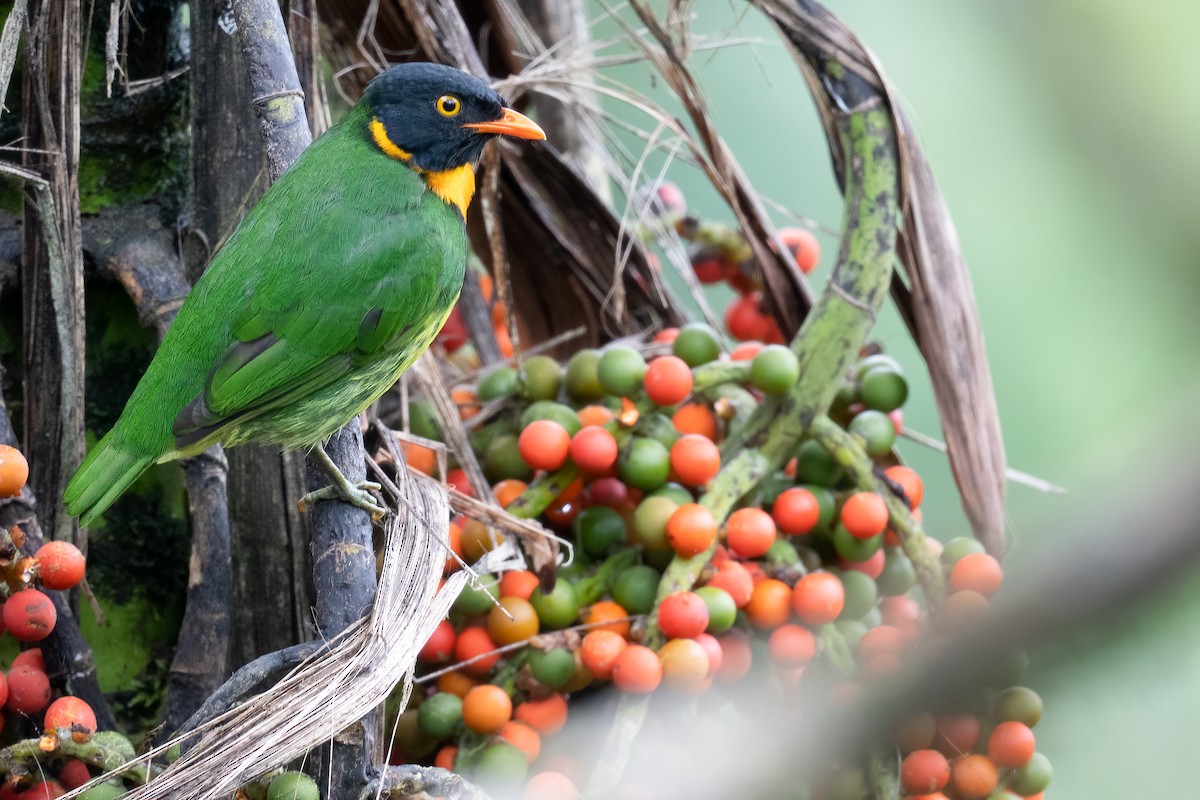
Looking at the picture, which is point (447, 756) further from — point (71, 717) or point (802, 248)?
point (802, 248)

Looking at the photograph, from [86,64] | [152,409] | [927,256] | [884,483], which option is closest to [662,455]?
[884,483]

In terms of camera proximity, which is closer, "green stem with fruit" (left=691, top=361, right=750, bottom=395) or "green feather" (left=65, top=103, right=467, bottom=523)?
"green feather" (left=65, top=103, right=467, bottom=523)

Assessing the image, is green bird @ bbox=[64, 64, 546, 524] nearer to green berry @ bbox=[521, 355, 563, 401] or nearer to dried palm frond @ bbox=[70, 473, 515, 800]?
dried palm frond @ bbox=[70, 473, 515, 800]

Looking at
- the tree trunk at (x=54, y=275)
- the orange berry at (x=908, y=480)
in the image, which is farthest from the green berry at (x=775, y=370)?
the tree trunk at (x=54, y=275)

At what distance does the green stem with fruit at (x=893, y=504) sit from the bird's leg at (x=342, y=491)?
85 cm

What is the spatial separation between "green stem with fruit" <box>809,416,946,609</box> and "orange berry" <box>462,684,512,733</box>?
30.3 inches

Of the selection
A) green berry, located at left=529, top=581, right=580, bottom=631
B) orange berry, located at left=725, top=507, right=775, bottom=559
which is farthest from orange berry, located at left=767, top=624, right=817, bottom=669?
green berry, located at left=529, top=581, right=580, bottom=631

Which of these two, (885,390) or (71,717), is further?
(885,390)

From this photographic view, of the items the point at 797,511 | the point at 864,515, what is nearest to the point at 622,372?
the point at 797,511

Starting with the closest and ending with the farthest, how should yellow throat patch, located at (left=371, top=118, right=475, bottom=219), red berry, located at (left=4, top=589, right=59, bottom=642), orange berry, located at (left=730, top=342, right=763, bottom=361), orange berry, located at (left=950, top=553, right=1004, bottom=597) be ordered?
red berry, located at (left=4, top=589, right=59, bottom=642) < orange berry, located at (left=950, top=553, right=1004, bottom=597) < yellow throat patch, located at (left=371, top=118, right=475, bottom=219) < orange berry, located at (left=730, top=342, right=763, bottom=361)

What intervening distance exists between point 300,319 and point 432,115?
0.48 meters

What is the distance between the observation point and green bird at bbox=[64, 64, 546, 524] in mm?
1795

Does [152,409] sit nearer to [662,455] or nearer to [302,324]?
[302,324]

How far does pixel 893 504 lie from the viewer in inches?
84.0
